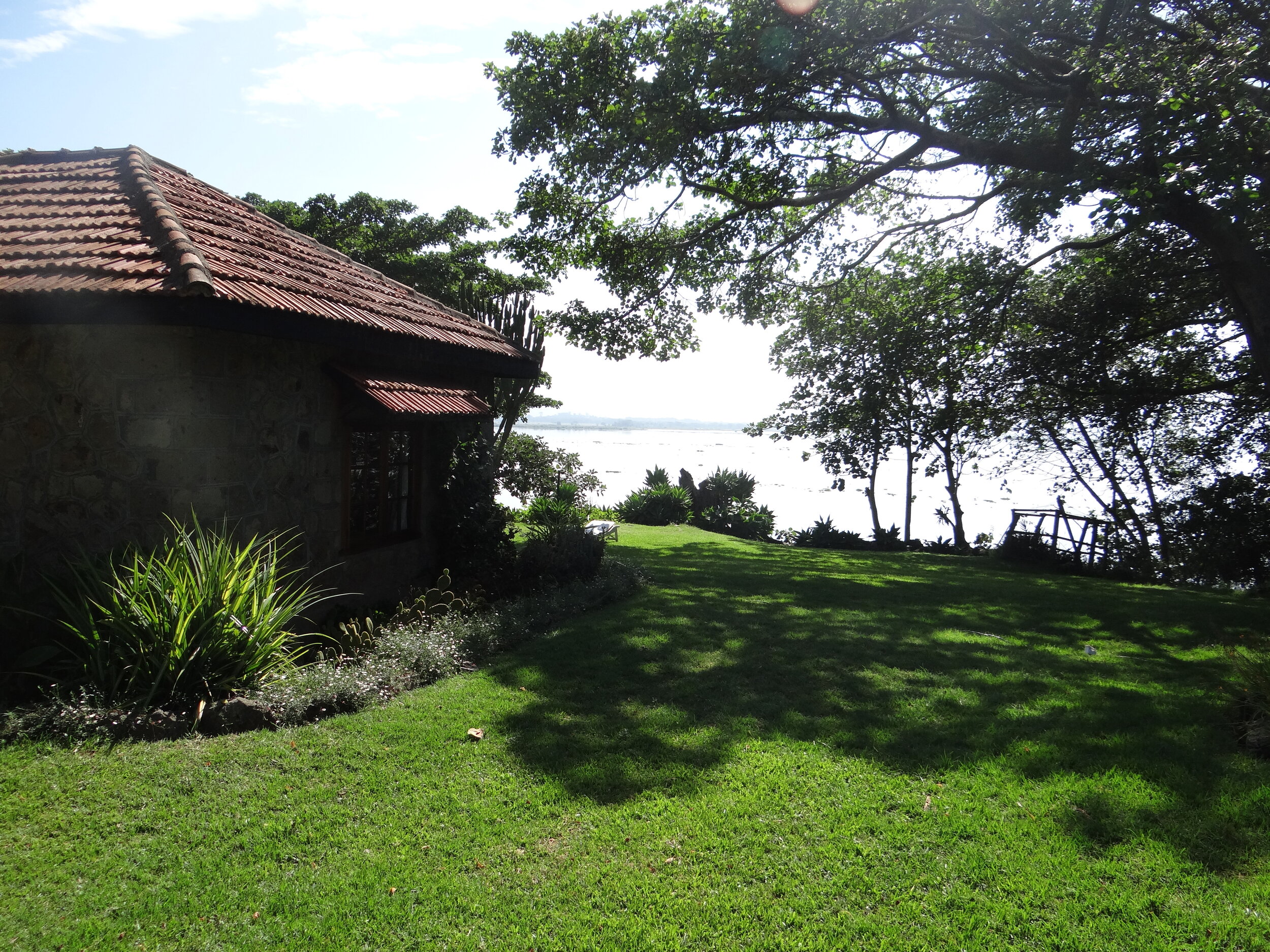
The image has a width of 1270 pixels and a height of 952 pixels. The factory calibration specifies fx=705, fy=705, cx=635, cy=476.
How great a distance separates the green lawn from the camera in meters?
2.82

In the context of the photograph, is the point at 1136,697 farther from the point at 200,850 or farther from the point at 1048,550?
the point at 1048,550

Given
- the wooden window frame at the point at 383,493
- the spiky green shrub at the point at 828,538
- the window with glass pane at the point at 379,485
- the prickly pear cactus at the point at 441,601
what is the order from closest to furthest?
the wooden window frame at the point at 383,493 → the prickly pear cactus at the point at 441,601 → the window with glass pane at the point at 379,485 → the spiky green shrub at the point at 828,538

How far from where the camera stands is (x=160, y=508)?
5602 mm

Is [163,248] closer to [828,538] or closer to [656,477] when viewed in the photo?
[828,538]

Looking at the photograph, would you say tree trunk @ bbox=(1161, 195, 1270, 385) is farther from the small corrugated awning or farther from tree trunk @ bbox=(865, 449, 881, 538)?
tree trunk @ bbox=(865, 449, 881, 538)

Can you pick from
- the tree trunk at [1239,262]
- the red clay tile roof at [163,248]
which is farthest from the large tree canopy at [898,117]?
the red clay tile roof at [163,248]

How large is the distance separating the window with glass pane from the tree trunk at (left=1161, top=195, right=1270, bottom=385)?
9.10 meters

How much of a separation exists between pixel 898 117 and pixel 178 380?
9.27 meters

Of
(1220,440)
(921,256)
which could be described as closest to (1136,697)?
(921,256)

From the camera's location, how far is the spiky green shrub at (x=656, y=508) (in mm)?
20797

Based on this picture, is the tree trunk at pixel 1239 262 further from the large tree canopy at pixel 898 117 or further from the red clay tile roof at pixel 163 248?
the red clay tile roof at pixel 163 248

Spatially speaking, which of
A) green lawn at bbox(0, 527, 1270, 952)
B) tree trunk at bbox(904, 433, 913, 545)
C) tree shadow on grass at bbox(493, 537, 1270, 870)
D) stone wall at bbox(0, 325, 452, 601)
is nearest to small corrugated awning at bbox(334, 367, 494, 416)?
stone wall at bbox(0, 325, 452, 601)

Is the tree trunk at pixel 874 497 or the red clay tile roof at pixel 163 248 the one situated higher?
the red clay tile roof at pixel 163 248

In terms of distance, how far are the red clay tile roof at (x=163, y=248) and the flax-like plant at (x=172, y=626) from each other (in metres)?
1.99
